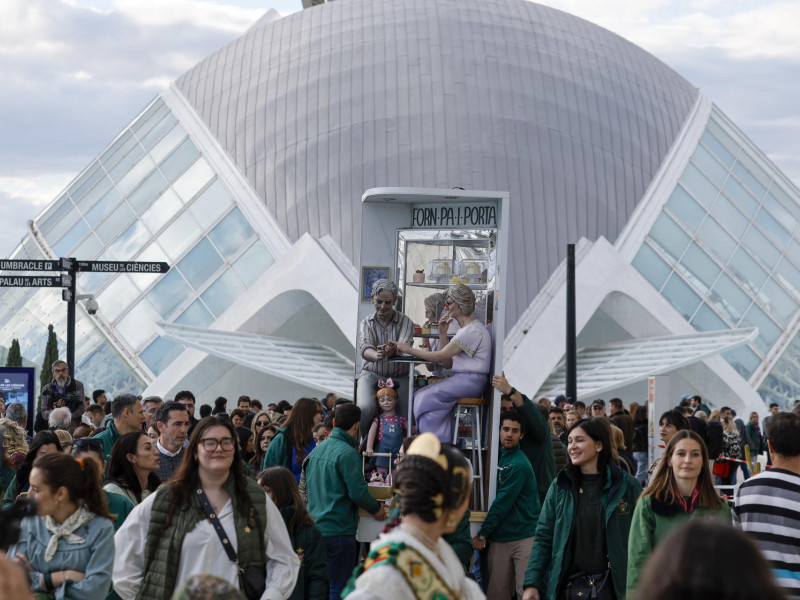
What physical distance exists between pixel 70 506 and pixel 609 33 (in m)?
31.2

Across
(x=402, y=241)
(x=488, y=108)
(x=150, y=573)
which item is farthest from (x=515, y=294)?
(x=150, y=573)

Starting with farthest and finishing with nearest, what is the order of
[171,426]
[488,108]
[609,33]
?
[609,33] < [488,108] < [171,426]

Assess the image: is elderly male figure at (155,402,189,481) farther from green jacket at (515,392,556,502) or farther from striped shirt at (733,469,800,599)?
striped shirt at (733,469,800,599)

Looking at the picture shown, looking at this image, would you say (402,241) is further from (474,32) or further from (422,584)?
(474,32)

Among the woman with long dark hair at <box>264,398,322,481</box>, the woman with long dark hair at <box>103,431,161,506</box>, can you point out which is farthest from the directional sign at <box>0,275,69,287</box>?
the woman with long dark hair at <box>103,431,161,506</box>

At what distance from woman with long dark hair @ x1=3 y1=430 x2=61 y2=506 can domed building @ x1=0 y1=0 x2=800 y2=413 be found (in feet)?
58.7

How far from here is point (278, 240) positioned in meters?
28.0

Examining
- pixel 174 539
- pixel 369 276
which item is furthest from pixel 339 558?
pixel 369 276

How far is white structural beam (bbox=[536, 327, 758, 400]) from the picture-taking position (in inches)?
939

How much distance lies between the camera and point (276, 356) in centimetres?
2548

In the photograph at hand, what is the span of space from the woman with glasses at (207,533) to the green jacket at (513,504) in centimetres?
276

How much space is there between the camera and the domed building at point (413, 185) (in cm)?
2694

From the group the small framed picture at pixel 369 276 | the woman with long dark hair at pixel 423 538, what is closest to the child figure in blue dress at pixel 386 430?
the small framed picture at pixel 369 276

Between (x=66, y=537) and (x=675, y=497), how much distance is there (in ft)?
9.79
